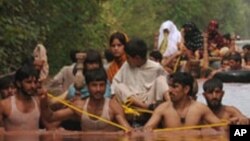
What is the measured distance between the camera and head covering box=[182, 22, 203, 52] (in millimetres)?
22109

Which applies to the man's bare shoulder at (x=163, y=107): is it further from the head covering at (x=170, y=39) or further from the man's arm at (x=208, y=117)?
the head covering at (x=170, y=39)

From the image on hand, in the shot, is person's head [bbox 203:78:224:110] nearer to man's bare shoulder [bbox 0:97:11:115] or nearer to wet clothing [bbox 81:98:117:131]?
wet clothing [bbox 81:98:117:131]

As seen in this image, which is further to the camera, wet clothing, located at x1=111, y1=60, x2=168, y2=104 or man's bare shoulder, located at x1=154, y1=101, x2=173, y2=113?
wet clothing, located at x1=111, y1=60, x2=168, y2=104

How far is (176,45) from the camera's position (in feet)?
70.5

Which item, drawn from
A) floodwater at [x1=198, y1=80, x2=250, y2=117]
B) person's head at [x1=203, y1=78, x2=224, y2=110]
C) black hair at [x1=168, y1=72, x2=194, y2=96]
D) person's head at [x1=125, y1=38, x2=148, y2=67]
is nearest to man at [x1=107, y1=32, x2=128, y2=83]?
person's head at [x1=125, y1=38, x2=148, y2=67]

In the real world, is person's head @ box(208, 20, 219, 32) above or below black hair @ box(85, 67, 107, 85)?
above

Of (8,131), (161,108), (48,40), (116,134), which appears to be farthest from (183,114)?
(48,40)

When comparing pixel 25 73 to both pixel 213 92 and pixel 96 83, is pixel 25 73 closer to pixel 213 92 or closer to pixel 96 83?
pixel 96 83

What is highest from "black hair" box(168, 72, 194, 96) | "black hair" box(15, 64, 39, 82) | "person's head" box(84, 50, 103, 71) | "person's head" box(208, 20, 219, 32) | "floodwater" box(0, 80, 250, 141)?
"person's head" box(208, 20, 219, 32)

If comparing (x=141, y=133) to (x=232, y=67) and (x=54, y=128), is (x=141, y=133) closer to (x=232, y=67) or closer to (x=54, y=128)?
(x=54, y=128)

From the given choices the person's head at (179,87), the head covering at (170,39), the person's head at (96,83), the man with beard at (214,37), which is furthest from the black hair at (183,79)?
the man with beard at (214,37)

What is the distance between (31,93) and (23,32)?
967cm

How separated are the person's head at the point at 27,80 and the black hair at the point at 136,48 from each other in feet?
5.40

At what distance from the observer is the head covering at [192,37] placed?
2211 cm
